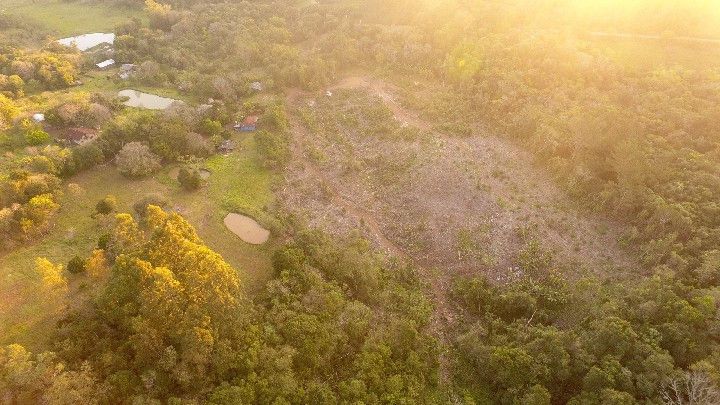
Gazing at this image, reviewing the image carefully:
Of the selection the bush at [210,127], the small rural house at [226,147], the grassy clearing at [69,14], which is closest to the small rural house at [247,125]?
the bush at [210,127]

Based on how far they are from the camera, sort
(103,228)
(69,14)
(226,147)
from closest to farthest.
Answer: (103,228)
(226,147)
(69,14)

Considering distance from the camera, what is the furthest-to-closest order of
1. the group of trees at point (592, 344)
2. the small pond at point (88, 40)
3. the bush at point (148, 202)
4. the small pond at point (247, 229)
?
the small pond at point (88, 40)
the bush at point (148, 202)
the small pond at point (247, 229)
the group of trees at point (592, 344)

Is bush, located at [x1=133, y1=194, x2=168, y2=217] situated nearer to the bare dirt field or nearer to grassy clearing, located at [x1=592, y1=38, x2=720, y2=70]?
the bare dirt field

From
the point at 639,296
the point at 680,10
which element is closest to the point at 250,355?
the point at 639,296

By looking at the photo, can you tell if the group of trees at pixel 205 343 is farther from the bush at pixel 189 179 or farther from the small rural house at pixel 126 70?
the small rural house at pixel 126 70

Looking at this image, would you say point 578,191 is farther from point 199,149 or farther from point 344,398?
point 199,149

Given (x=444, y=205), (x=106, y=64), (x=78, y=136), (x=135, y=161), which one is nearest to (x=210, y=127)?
(x=135, y=161)

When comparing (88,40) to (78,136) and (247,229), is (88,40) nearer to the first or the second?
(78,136)

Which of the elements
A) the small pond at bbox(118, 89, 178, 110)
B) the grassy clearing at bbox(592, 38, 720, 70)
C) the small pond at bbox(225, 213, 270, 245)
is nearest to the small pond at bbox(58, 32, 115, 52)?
the small pond at bbox(118, 89, 178, 110)
